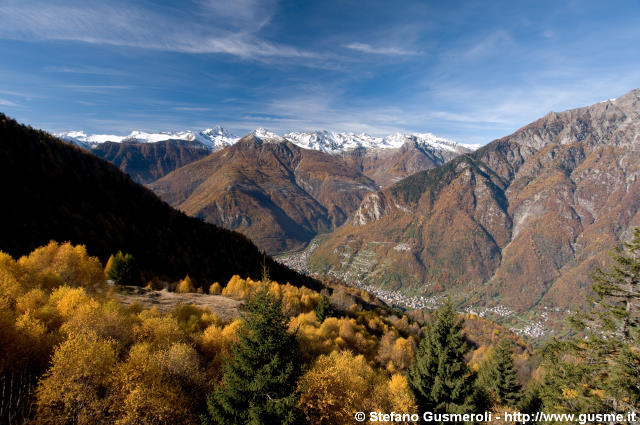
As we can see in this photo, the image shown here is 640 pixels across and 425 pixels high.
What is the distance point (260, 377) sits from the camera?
20.4m

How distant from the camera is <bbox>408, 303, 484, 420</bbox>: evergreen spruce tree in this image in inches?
1265

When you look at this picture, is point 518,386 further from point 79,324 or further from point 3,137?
point 3,137

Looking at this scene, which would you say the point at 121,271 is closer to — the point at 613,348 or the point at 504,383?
the point at 613,348

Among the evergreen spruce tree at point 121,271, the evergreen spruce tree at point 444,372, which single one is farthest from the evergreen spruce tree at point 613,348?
the evergreen spruce tree at point 121,271

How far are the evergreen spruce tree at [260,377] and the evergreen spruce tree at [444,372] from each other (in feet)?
65.0

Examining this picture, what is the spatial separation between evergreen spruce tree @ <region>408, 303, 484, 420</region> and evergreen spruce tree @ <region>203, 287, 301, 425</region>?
19.8 metres

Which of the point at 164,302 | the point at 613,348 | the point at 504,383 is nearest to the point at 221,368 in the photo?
the point at 164,302

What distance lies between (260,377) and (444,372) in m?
24.2

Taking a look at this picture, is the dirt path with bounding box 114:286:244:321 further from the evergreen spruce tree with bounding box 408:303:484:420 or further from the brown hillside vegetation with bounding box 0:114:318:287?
the evergreen spruce tree with bounding box 408:303:484:420

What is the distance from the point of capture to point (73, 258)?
4856cm

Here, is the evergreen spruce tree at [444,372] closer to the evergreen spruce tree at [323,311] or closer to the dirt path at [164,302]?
the dirt path at [164,302]

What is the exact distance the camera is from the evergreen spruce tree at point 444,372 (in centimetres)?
3212

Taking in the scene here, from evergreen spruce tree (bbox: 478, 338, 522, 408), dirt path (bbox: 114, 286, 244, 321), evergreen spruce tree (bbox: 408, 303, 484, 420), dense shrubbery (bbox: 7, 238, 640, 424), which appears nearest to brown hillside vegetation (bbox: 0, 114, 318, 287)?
dirt path (bbox: 114, 286, 244, 321)

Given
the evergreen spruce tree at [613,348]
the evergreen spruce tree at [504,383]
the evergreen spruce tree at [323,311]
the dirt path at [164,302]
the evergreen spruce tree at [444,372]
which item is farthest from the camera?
the evergreen spruce tree at [323,311]
